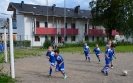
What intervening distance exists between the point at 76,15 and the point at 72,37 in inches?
222

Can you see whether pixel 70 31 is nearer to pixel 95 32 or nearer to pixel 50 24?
pixel 50 24

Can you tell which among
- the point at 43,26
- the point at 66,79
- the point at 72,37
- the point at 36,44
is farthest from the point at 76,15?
the point at 66,79

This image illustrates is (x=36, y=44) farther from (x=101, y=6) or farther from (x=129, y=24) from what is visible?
(x=129, y=24)

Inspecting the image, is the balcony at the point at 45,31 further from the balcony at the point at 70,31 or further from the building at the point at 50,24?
the balcony at the point at 70,31

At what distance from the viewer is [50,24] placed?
5566cm

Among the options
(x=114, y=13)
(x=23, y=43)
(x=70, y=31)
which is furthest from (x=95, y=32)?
(x=23, y=43)

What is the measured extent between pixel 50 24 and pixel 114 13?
47.8ft

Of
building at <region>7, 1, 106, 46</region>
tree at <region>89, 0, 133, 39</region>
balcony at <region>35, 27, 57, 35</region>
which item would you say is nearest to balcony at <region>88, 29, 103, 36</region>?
building at <region>7, 1, 106, 46</region>

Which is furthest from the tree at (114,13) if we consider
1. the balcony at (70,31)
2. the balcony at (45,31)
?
the balcony at (45,31)

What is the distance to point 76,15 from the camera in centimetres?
6034

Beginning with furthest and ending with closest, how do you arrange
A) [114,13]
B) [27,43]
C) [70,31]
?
[70,31]
[114,13]
[27,43]

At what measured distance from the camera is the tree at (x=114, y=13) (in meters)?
53.6

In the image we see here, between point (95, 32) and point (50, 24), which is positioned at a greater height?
point (50, 24)

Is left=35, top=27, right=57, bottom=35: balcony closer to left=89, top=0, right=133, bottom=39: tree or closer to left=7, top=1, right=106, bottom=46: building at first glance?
left=7, top=1, right=106, bottom=46: building
